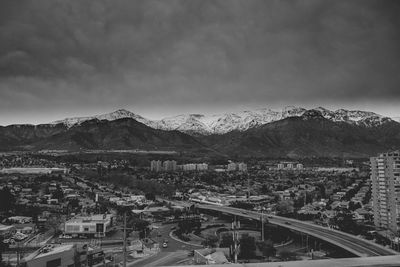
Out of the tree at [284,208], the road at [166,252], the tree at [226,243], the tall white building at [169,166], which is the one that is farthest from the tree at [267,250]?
the tall white building at [169,166]

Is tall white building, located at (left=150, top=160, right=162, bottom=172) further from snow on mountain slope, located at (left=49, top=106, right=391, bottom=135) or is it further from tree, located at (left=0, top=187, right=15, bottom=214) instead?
snow on mountain slope, located at (left=49, top=106, right=391, bottom=135)

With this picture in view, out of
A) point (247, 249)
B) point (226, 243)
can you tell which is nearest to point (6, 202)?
point (226, 243)

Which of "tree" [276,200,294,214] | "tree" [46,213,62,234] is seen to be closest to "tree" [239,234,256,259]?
"tree" [46,213,62,234]

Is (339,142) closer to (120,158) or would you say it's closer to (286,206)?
(120,158)

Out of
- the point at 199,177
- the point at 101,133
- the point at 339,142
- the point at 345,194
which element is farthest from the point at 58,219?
the point at 339,142

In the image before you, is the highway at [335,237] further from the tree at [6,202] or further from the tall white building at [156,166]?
the tall white building at [156,166]

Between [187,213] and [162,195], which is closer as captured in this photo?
[187,213]
